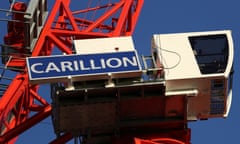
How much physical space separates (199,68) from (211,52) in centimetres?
115

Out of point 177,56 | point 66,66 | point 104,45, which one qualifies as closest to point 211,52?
point 177,56

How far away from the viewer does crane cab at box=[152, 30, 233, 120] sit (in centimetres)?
3662

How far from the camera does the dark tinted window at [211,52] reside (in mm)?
37094

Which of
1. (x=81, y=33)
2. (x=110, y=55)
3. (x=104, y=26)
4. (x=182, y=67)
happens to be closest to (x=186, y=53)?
(x=182, y=67)

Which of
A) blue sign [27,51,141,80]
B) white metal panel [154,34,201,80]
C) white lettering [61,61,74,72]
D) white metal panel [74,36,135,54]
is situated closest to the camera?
blue sign [27,51,141,80]

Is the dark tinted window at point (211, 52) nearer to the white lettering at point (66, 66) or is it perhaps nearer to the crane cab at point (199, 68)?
the crane cab at point (199, 68)

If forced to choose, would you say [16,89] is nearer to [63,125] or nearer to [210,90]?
[63,125]

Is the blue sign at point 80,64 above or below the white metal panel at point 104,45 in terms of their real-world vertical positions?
below

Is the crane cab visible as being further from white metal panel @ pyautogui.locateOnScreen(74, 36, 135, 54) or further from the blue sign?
the blue sign

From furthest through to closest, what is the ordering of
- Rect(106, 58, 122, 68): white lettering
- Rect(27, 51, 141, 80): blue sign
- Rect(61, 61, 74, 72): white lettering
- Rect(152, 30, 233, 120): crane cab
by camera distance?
Rect(152, 30, 233, 120): crane cab → Rect(106, 58, 122, 68): white lettering → Rect(61, 61, 74, 72): white lettering → Rect(27, 51, 141, 80): blue sign

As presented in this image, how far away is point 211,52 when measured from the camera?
124ft

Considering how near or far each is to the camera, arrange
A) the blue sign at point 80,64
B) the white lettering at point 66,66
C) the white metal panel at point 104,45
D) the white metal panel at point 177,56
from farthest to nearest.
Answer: the white metal panel at point 104,45
the white metal panel at point 177,56
the white lettering at point 66,66
the blue sign at point 80,64

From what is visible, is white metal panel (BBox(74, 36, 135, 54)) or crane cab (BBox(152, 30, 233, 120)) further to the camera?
white metal panel (BBox(74, 36, 135, 54))

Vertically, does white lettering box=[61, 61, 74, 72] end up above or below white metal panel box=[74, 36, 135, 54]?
below
